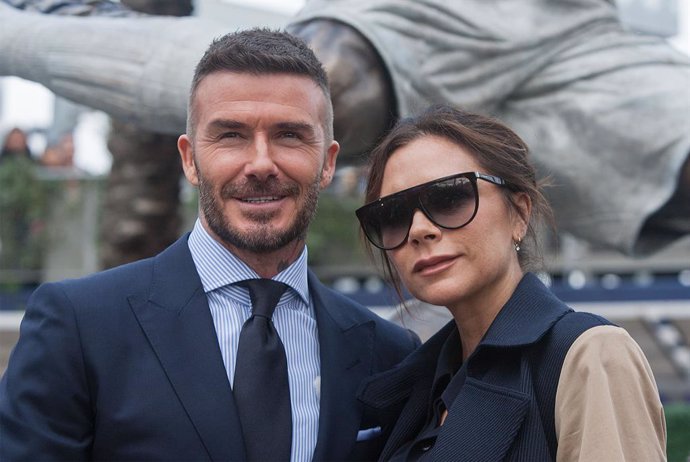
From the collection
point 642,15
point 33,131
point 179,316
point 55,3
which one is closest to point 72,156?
point 33,131

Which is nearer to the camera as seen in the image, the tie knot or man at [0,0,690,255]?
the tie knot

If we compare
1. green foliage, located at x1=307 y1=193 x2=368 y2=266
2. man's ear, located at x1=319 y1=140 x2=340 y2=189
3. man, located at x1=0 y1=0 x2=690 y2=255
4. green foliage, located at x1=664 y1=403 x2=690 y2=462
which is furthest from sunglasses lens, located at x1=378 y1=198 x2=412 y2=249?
green foliage, located at x1=307 y1=193 x2=368 y2=266

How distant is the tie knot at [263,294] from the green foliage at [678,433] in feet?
14.5

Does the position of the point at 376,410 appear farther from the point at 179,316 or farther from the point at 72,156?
the point at 72,156

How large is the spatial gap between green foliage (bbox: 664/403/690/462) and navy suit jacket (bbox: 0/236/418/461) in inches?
170

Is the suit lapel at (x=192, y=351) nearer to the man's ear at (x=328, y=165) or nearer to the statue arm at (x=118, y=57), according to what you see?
the man's ear at (x=328, y=165)

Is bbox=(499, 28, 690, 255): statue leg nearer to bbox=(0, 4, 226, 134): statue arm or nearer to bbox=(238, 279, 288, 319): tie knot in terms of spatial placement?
bbox=(0, 4, 226, 134): statue arm

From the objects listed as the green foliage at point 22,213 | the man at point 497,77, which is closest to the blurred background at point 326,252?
the green foliage at point 22,213

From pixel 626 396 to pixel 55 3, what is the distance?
224 centimetres

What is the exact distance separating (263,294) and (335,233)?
14887 mm

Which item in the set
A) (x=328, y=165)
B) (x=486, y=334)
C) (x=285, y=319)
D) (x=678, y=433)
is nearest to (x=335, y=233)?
(x=678, y=433)

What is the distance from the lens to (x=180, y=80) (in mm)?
2691

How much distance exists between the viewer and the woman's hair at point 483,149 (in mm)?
2059

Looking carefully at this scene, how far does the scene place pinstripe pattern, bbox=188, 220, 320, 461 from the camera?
205 centimetres
